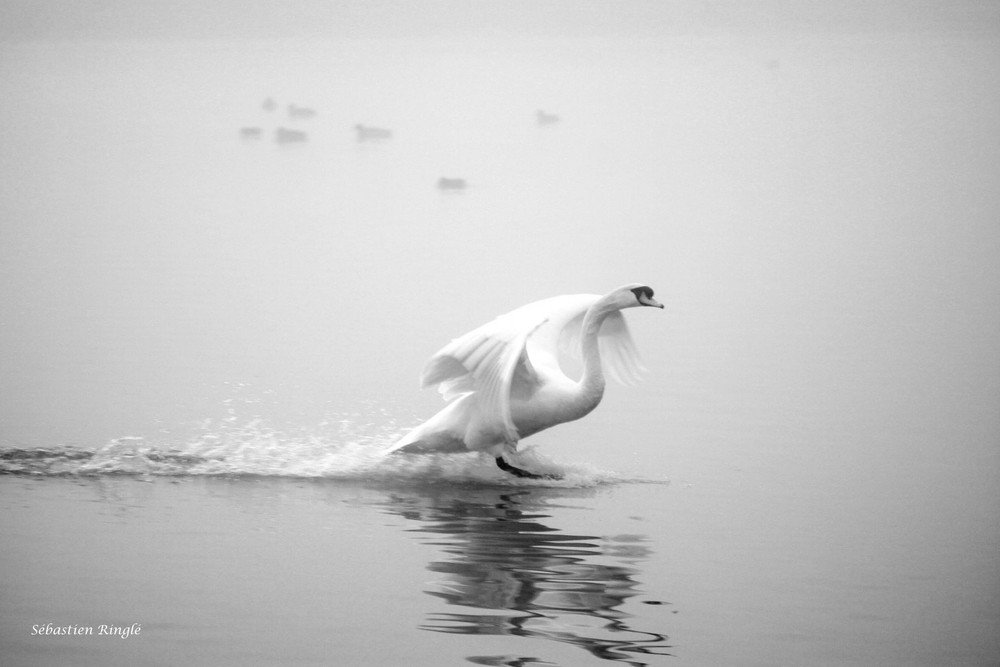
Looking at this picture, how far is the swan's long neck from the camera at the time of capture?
403 inches

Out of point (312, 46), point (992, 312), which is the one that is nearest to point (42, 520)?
point (992, 312)

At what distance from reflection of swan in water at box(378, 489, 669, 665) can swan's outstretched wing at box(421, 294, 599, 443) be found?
2.01 ft

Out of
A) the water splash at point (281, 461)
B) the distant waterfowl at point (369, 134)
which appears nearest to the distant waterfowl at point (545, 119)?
the distant waterfowl at point (369, 134)

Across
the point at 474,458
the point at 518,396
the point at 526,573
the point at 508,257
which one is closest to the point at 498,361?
the point at 518,396

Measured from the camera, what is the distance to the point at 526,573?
26.7 feet

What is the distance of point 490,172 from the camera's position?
1357 inches

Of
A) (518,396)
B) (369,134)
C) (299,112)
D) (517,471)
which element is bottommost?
(517,471)

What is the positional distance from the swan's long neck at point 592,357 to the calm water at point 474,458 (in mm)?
613

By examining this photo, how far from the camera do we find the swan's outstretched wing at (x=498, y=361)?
9312 mm

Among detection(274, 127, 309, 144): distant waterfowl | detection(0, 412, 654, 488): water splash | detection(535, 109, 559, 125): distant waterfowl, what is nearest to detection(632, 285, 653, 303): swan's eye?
detection(0, 412, 654, 488): water splash

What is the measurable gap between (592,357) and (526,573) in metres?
2.51

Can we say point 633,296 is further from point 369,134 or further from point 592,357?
point 369,134

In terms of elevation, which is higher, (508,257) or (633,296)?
(508,257)

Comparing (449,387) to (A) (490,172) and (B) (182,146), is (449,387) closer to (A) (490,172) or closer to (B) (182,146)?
(A) (490,172)
